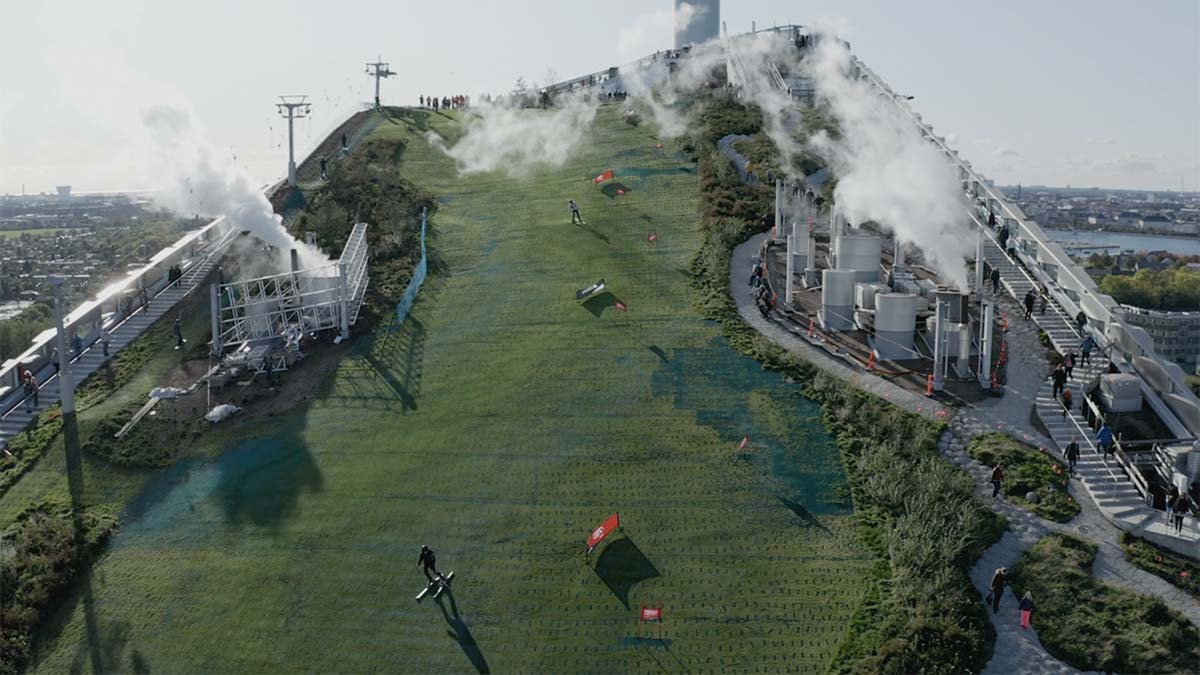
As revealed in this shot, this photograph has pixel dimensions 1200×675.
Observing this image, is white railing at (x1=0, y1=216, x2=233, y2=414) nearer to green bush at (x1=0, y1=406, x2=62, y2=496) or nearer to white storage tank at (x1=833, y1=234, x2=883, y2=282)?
green bush at (x1=0, y1=406, x2=62, y2=496)

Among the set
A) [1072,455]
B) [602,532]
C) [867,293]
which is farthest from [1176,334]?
[602,532]

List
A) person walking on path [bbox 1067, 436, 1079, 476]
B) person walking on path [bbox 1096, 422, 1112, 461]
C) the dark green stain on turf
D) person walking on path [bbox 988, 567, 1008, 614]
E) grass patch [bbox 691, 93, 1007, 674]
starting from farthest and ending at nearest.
→ 1. person walking on path [bbox 1096, 422, 1112, 461]
2. person walking on path [bbox 1067, 436, 1079, 476]
3. the dark green stain on turf
4. person walking on path [bbox 988, 567, 1008, 614]
5. grass patch [bbox 691, 93, 1007, 674]

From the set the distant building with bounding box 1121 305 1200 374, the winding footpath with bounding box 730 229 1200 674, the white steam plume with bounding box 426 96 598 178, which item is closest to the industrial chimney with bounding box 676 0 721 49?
the white steam plume with bounding box 426 96 598 178

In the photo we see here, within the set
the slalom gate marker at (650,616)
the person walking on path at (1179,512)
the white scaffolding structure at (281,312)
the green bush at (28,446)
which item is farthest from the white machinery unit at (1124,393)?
the green bush at (28,446)

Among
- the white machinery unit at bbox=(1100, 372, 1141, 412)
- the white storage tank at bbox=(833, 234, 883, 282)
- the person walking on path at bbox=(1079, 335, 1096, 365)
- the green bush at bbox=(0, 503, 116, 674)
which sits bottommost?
the green bush at bbox=(0, 503, 116, 674)

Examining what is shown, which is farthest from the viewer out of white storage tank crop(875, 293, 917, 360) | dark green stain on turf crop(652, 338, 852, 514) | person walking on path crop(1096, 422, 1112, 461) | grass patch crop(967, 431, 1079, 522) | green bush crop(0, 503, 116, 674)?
white storage tank crop(875, 293, 917, 360)

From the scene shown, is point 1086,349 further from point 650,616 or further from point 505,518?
point 505,518
